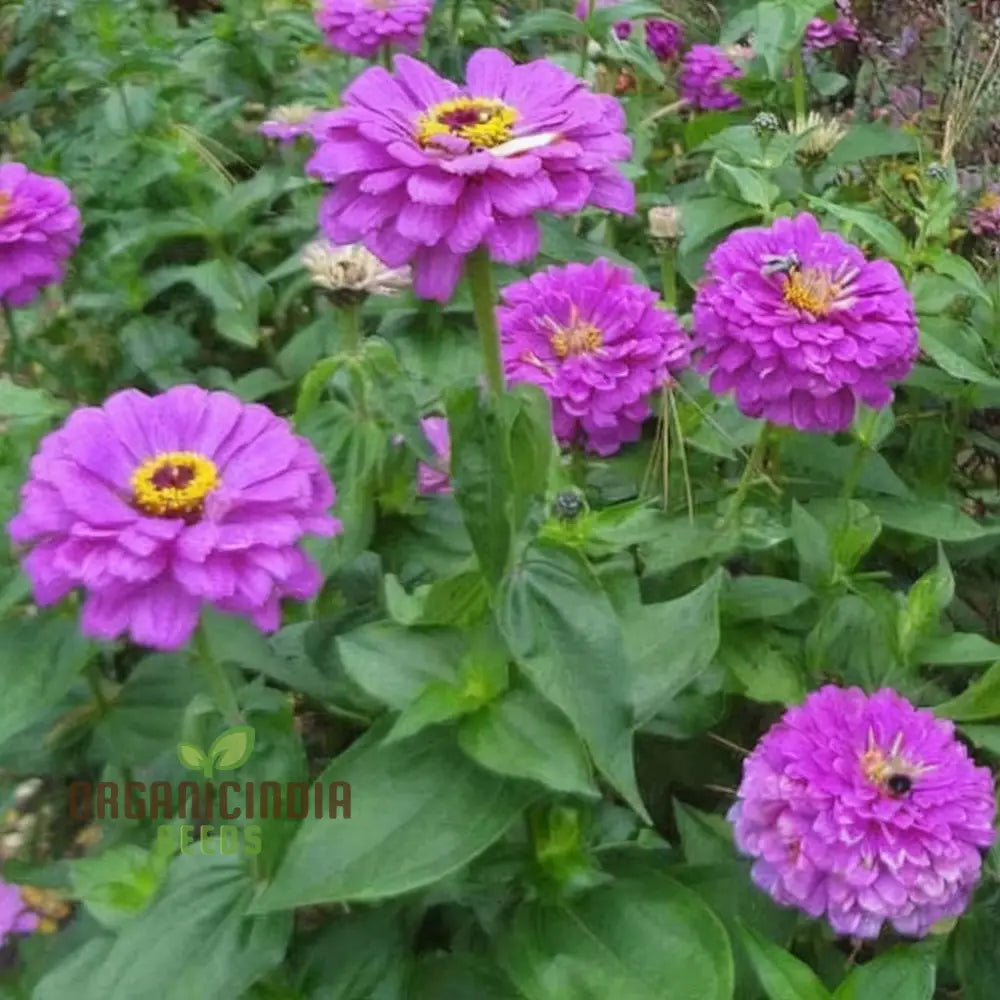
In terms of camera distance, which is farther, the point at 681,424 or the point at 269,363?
the point at 269,363

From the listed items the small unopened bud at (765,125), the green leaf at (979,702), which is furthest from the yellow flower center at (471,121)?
the small unopened bud at (765,125)

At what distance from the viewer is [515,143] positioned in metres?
0.67

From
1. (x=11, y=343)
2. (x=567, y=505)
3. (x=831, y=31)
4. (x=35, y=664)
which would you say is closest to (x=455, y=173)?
(x=567, y=505)

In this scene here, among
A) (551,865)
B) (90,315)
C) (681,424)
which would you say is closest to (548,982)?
(551,865)

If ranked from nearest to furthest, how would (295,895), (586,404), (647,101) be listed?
1. (295,895)
2. (586,404)
3. (647,101)

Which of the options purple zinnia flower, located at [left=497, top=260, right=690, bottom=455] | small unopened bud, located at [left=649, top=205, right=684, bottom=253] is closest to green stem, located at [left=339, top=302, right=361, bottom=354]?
purple zinnia flower, located at [left=497, top=260, right=690, bottom=455]

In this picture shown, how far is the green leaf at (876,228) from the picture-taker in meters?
1.01

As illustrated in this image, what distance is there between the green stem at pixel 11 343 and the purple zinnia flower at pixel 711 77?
789 millimetres

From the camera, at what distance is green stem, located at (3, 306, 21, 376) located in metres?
1.26

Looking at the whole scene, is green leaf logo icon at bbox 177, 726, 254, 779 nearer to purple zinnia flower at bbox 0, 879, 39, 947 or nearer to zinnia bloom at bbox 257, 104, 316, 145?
purple zinnia flower at bbox 0, 879, 39, 947

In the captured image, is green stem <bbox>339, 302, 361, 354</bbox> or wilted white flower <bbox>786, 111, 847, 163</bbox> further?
wilted white flower <bbox>786, 111, 847, 163</bbox>

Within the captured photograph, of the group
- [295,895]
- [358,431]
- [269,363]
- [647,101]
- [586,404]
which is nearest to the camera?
[295,895]

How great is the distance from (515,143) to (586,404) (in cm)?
29

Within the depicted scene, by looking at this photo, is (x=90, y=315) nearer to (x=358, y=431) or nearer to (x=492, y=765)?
(x=358, y=431)
